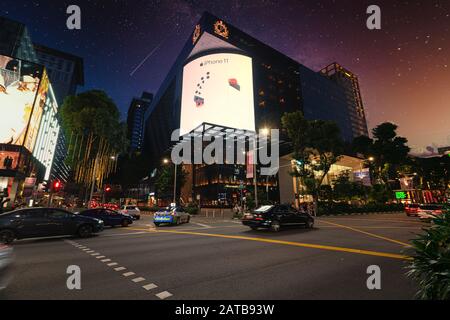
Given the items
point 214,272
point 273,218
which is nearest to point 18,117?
point 273,218

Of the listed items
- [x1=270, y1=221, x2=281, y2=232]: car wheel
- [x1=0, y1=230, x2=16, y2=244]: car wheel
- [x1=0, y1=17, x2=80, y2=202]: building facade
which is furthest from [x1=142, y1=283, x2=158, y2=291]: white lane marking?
[x1=0, y1=17, x2=80, y2=202]: building facade

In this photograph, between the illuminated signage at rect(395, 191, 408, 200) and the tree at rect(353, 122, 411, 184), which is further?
the illuminated signage at rect(395, 191, 408, 200)

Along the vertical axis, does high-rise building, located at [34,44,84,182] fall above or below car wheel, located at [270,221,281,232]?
above

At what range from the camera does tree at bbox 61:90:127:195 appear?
1240 inches

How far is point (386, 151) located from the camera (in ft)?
152

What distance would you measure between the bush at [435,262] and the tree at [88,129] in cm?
3440

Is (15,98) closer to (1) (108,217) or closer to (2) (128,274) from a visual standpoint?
(1) (108,217)

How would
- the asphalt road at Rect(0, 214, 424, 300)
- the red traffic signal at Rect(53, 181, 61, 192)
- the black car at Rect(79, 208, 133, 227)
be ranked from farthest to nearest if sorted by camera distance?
1. the red traffic signal at Rect(53, 181, 61, 192)
2. the black car at Rect(79, 208, 133, 227)
3. the asphalt road at Rect(0, 214, 424, 300)

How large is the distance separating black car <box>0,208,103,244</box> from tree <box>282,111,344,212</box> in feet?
82.6

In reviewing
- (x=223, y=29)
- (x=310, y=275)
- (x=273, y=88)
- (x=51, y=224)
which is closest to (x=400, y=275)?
(x=310, y=275)

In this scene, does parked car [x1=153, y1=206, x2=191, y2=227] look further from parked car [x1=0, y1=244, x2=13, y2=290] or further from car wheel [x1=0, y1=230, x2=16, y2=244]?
parked car [x1=0, y1=244, x2=13, y2=290]

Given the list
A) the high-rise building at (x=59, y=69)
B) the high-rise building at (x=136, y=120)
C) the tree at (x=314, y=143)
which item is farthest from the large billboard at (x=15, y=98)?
the high-rise building at (x=136, y=120)

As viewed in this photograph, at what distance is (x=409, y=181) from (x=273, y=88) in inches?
1839

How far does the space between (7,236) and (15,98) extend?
138ft
